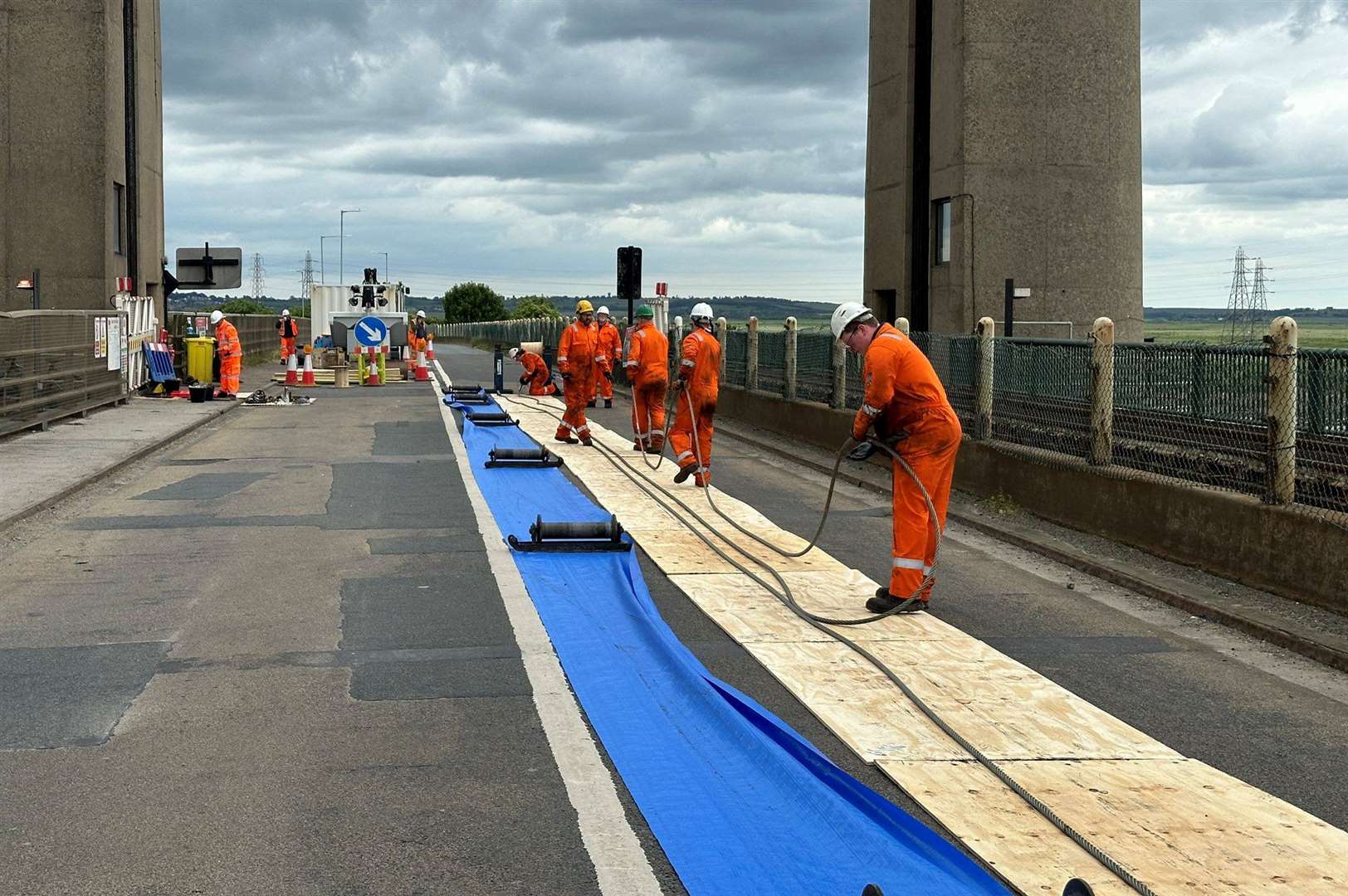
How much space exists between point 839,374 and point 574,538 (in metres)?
9.94

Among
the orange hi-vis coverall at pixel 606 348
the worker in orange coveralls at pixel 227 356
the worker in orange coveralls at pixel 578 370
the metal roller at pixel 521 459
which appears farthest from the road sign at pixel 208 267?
the metal roller at pixel 521 459

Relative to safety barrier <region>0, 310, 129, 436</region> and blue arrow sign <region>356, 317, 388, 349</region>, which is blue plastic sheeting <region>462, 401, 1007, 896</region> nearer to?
safety barrier <region>0, 310, 129, 436</region>

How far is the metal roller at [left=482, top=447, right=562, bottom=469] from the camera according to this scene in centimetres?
1789

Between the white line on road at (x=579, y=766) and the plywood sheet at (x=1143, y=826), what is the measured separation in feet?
3.76

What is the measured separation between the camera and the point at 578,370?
69.8ft

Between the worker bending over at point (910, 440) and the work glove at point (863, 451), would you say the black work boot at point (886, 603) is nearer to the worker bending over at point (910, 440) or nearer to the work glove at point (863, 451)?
the worker bending over at point (910, 440)

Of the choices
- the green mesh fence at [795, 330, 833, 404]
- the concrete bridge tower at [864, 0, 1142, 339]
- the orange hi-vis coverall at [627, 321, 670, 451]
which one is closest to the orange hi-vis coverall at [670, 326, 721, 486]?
the orange hi-vis coverall at [627, 321, 670, 451]

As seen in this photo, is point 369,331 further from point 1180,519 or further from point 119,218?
point 1180,519

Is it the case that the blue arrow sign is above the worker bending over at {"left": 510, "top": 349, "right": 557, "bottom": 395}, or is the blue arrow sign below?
above

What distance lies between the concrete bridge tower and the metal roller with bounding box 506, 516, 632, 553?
24277mm

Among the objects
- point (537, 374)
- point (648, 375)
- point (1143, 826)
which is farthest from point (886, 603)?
point (537, 374)

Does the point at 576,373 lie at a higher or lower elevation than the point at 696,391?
higher

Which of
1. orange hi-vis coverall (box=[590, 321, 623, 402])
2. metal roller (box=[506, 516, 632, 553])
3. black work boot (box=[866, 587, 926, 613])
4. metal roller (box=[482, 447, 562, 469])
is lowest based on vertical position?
black work boot (box=[866, 587, 926, 613])

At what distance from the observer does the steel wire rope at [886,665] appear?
5121mm
